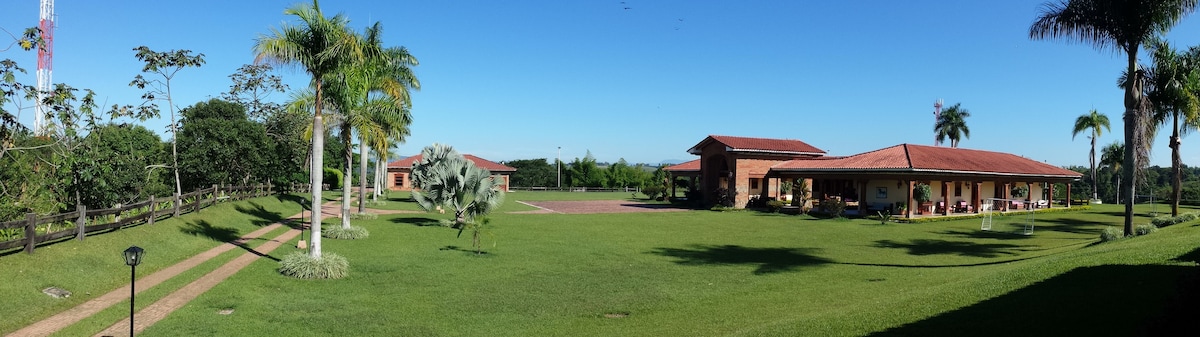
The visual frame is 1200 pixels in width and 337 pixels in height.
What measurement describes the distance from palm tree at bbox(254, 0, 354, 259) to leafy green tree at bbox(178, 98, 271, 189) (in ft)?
55.9

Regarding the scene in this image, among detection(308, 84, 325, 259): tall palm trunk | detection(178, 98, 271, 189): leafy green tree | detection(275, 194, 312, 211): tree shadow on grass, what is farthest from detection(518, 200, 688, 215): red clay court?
detection(308, 84, 325, 259): tall palm trunk

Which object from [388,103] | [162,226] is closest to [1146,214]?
[388,103]

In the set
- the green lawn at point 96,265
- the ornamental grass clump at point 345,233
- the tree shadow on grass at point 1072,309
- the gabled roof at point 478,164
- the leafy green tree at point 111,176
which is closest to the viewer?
the tree shadow on grass at point 1072,309

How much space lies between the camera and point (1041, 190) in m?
39.8

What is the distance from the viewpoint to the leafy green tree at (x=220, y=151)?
27.7m

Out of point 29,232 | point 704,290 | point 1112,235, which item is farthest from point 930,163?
point 29,232

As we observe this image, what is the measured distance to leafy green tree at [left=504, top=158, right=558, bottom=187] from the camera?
265 ft

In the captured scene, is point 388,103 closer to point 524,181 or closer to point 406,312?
point 406,312

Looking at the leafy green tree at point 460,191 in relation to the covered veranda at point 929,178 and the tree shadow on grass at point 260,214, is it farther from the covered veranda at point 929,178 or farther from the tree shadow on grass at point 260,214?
the covered veranda at point 929,178

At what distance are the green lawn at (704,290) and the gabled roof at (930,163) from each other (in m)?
10.4

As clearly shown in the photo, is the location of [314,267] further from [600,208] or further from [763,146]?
→ [763,146]

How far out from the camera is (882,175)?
101 feet

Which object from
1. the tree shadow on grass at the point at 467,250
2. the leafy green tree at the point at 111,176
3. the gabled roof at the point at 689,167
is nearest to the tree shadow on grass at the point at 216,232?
the leafy green tree at the point at 111,176

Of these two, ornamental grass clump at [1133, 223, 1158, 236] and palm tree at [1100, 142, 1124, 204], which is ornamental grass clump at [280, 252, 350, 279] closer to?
ornamental grass clump at [1133, 223, 1158, 236]
